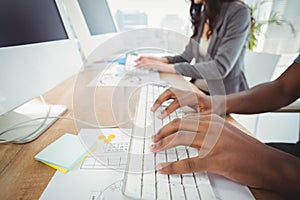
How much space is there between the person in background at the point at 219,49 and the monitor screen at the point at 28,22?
0.48 m

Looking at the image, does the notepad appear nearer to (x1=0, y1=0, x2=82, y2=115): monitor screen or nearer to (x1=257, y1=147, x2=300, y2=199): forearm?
(x1=0, y1=0, x2=82, y2=115): monitor screen

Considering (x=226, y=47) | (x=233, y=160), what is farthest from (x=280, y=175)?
(x=226, y=47)

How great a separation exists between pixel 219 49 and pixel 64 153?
88 centimetres

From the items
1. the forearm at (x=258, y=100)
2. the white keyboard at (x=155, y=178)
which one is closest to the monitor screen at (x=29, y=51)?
the white keyboard at (x=155, y=178)

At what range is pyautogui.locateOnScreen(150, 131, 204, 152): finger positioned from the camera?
324 millimetres

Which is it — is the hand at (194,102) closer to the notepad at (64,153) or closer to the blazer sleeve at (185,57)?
the notepad at (64,153)

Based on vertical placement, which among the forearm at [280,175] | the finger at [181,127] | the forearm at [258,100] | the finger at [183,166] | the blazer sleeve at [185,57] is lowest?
the blazer sleeve at [185,57]

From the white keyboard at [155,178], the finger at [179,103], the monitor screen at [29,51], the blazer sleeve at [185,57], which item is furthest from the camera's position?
the blazer sleeve at [185,57]

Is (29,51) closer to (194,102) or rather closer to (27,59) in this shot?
(27,59)

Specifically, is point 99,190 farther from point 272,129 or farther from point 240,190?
point 272,129

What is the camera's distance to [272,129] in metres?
1.39

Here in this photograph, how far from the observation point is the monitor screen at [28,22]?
1.26 ft

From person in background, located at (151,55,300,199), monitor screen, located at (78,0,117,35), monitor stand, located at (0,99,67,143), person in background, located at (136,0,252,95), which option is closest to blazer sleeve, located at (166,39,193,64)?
person in background, located at (136,0,252,95)

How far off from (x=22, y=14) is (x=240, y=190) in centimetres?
55
